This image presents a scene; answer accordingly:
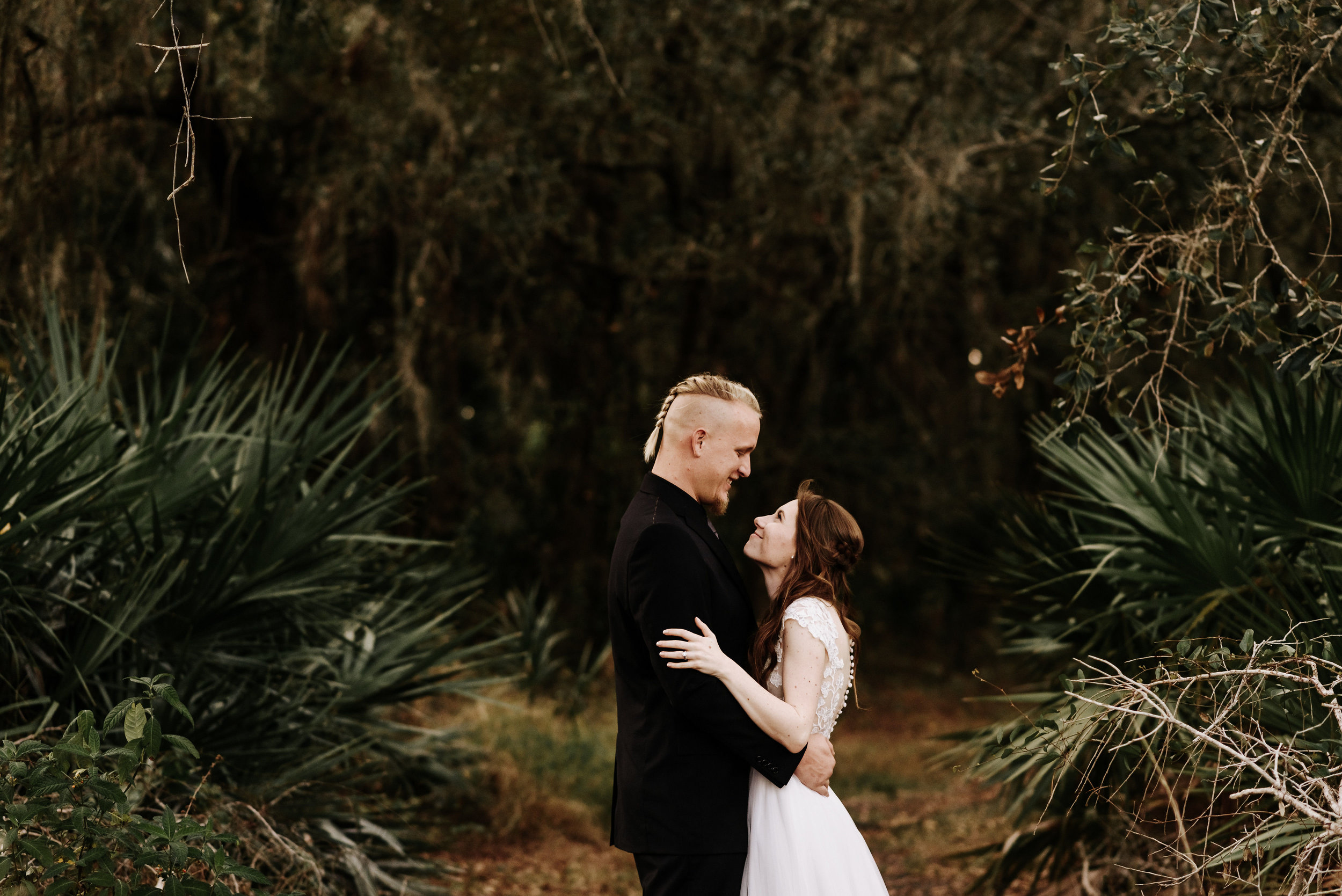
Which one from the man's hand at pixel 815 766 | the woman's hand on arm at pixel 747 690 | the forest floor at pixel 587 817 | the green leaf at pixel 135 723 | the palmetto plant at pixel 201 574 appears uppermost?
the woman's hand on arm at pixel 747 690

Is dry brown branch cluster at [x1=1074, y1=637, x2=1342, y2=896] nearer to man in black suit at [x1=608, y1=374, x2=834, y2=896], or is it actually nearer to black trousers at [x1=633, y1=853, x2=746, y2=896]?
man in black suit at [x1=608, y1=374, x2=834, y2=896]

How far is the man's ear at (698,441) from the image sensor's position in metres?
3.24

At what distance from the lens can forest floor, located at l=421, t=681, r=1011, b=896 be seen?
7.26 metres

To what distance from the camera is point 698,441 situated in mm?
3248

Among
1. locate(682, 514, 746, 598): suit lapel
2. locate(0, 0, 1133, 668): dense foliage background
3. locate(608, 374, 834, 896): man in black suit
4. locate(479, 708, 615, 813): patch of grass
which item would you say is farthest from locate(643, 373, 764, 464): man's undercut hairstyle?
locate(479, 708, 615, 813): patch of grass

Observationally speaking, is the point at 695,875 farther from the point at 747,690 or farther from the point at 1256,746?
the point at 1256,746

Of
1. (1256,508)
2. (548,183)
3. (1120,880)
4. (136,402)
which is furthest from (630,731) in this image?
(548,183)

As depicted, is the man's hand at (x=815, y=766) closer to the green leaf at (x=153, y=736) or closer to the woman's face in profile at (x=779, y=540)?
the woman's face in profile at (x=779, y=540)

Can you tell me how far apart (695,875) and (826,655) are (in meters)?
0.67

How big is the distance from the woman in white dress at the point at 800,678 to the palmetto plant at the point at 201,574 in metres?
2.10

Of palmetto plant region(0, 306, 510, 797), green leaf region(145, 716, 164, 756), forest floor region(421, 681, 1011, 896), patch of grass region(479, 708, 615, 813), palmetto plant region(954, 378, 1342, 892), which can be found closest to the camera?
green leaf region(145, 716, 164, 756)

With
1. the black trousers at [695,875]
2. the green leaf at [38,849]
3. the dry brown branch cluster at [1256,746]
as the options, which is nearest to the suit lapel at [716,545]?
the black trousers at [695,875]

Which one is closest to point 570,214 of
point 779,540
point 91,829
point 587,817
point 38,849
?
point 587,817

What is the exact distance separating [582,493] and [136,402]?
18.0 feet
